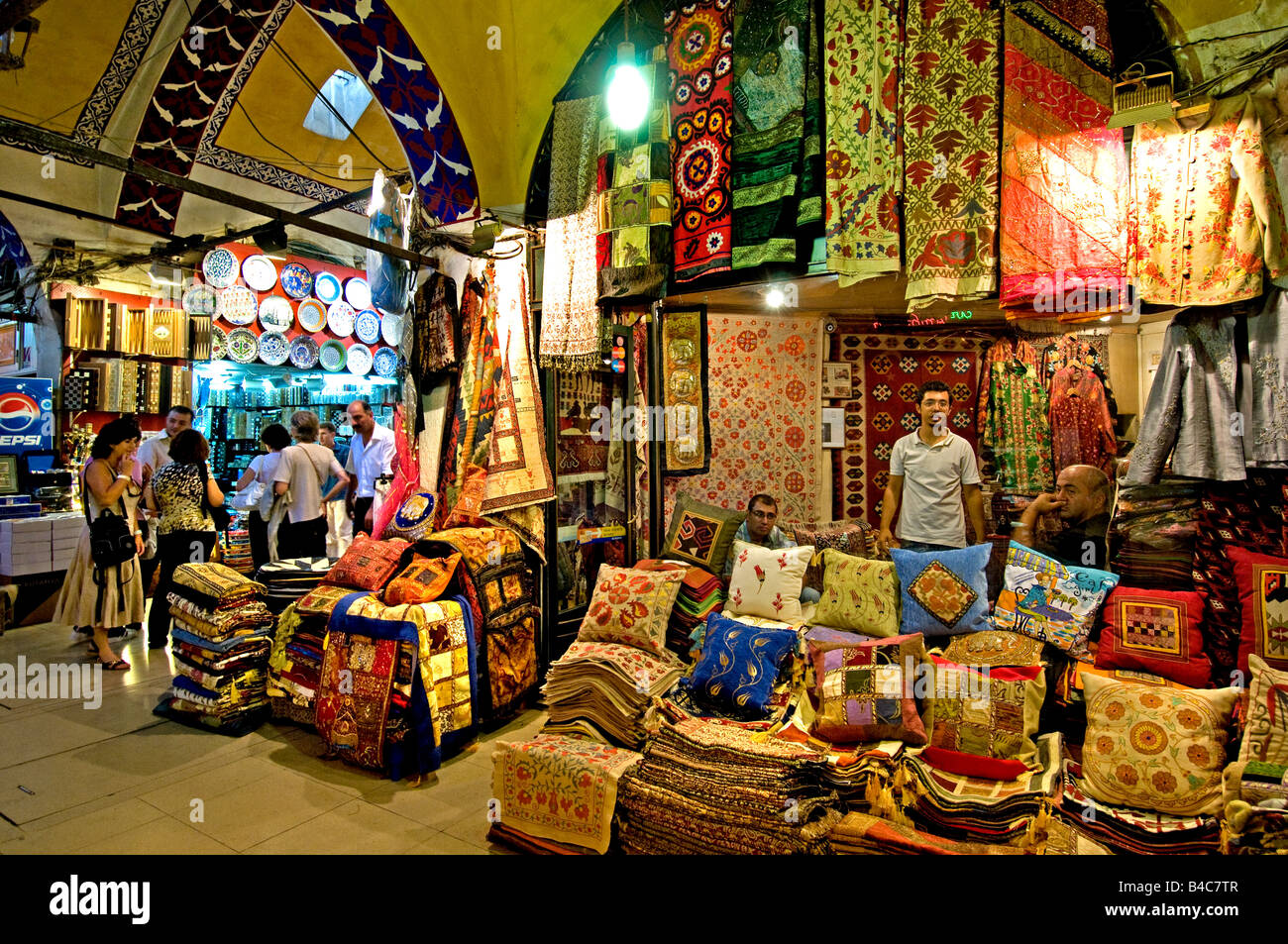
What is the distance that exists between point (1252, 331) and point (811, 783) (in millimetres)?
2474

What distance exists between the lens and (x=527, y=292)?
4.38m

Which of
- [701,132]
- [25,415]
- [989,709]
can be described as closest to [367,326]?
[25,415]

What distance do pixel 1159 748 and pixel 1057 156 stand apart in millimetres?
2404

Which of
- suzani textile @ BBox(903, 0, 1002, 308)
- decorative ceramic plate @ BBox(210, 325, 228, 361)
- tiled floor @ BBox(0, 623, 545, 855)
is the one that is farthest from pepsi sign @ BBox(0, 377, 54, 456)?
suzani textile @ BBox(903, 0, 1002, 308)

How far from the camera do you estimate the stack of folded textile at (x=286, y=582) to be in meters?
4.37

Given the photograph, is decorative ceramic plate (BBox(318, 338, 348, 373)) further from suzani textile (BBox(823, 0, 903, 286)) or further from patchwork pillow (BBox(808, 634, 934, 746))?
patchwork pillow (BBox(808, 634, 934, 746))

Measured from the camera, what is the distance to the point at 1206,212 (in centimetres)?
263

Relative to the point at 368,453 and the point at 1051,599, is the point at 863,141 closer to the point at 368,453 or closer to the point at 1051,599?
the point at 1051,599

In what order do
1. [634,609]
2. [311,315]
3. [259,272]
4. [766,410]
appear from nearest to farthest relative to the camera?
[634,609] < [766,410] < [259,272] < [311,315]

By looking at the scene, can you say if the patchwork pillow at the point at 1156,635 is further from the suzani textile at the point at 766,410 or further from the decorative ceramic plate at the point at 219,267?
the decorative ceramic plate at the point at 219,267

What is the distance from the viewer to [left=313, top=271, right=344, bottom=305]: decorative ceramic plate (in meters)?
8.67

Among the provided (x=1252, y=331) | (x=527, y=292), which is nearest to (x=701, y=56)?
(x=527, y=292)

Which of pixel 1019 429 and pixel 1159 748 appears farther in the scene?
pixel 1019 429

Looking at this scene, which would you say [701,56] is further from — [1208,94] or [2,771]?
[2,771]
